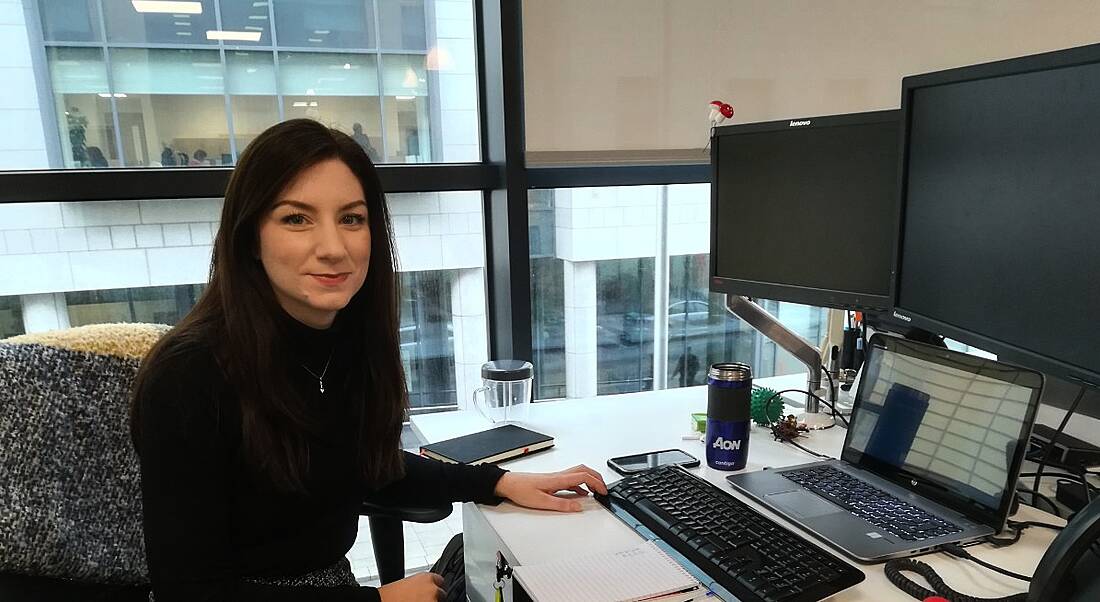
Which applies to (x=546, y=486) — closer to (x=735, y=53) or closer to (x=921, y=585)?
(x=921, y=585)

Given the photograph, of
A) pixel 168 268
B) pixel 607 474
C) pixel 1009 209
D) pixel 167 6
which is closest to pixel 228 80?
pixel 167 6

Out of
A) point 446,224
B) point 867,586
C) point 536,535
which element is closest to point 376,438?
point 536,535

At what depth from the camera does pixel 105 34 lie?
1788 mm

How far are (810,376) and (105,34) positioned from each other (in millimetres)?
1912

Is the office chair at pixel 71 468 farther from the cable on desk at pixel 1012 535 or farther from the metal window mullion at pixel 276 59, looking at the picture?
the cable on desk at pixel 1012 535

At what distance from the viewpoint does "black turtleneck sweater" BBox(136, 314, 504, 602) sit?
958mm

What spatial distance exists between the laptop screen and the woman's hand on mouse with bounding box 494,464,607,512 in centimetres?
45

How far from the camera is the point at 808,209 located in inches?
54.5

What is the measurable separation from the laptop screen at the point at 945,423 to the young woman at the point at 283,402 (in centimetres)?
47

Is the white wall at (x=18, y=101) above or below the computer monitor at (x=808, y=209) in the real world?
above

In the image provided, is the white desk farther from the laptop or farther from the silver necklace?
the silver necklace

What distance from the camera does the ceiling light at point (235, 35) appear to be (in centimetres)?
186

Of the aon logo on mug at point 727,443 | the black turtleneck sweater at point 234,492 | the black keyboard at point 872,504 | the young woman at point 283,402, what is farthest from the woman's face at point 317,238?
the black keyboard at point 872,504

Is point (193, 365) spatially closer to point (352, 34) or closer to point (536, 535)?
point (536, 535)
